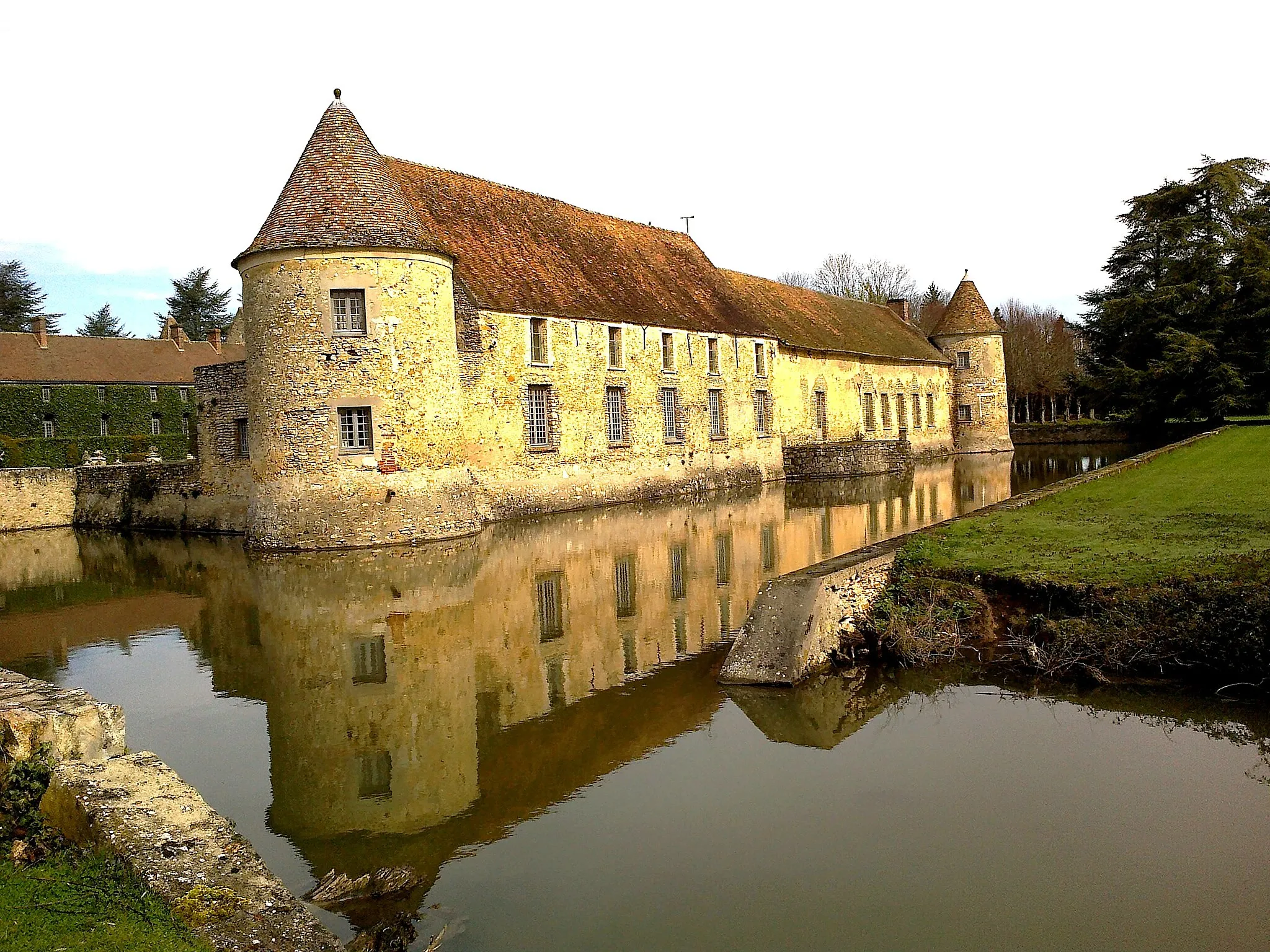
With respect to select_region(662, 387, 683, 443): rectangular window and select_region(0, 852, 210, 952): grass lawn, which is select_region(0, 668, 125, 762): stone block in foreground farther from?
select_region(662, 387, 683, 443): rectangular window

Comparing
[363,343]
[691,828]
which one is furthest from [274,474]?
[691,828]

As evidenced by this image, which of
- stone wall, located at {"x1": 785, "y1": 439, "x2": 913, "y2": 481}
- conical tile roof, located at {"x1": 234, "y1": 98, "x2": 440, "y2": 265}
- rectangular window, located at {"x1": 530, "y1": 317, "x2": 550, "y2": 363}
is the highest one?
conical tile roof, located at {"x1": 234, "y1": 98, "x2": 440, "y2": 265}

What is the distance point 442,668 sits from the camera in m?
9.28

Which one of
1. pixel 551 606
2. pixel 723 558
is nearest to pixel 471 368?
pixel 723 558

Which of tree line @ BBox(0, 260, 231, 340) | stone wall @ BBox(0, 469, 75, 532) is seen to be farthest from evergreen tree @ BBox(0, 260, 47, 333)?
stone wall @ BBox(0, 469, 75, 532)

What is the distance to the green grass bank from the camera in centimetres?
801

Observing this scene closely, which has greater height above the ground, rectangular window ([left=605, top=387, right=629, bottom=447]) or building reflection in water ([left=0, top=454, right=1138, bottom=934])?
rectangular window ([left=605, top=387, right=629, bottom=447])

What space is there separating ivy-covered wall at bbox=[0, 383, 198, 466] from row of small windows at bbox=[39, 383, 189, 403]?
0.03 meters

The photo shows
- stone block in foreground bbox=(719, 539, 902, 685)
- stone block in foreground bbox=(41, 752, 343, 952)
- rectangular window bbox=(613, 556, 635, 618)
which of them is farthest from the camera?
rectangular window bbox=(613, 556, 635, 618)

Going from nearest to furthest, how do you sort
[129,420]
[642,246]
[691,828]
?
[691,828], [642,246], [129,420]

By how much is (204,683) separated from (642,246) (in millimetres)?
22889

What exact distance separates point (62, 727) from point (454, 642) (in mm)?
4969

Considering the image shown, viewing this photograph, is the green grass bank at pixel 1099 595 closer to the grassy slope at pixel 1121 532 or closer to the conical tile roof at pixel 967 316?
the grassy slope at pixel 1121 532

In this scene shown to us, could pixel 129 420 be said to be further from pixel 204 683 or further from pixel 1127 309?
pixel 1127 309
